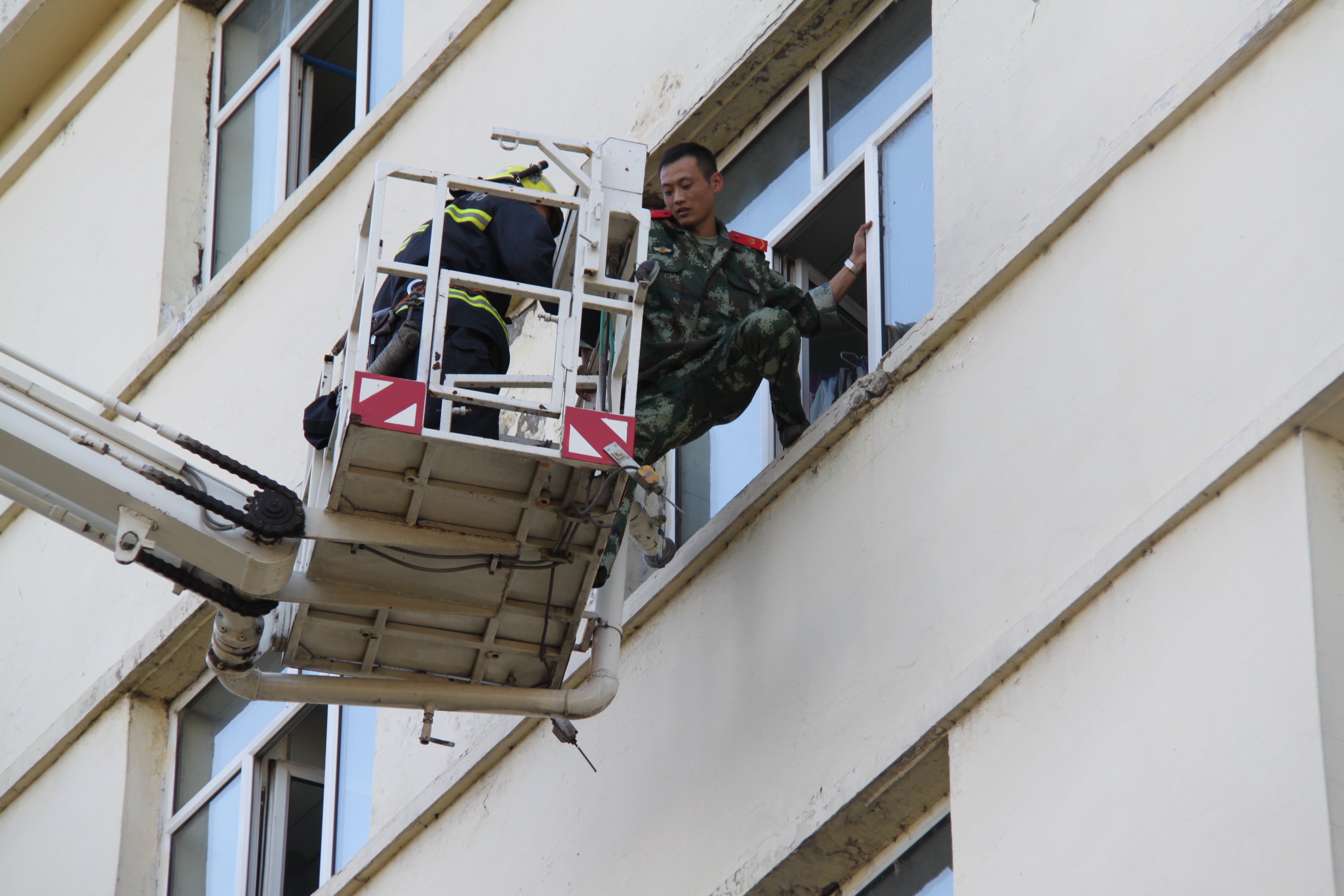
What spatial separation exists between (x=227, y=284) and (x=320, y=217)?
83cm

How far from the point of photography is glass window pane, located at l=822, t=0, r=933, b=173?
28.1 feet

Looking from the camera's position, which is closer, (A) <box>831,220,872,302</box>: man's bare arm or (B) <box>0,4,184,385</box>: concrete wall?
(A) <box>831,220,872,302</box>: man's bare arm

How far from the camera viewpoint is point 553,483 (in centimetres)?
670

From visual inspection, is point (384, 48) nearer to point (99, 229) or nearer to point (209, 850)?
point (99, 229)

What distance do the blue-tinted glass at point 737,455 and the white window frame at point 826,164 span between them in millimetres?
42

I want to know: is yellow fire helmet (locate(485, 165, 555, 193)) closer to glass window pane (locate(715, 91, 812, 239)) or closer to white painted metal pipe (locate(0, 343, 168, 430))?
white painted metal pipe (locate(0, 343, 168, 430))

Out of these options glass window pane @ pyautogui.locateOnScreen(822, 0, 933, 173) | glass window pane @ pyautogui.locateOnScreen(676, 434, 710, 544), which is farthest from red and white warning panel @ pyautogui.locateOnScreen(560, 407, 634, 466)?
glass window pane @ pyautogui.locateOnScreen(822, 0, 933, 173)

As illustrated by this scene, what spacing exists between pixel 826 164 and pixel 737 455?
50.1 inches

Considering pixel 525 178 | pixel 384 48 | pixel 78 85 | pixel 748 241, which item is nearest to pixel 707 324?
pixel 748 241

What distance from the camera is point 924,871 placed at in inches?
273

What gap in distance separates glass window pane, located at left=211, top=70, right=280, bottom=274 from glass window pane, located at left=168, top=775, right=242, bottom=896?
3.49 metres

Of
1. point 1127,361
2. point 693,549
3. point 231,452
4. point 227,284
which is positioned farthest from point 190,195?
point 1127,361

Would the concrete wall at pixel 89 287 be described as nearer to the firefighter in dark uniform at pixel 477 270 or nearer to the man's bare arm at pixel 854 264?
the firefighter in dark uniform at pixel 477 270

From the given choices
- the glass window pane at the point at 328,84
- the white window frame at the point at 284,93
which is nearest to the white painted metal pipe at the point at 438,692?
the white window frame at the point at 284,93
